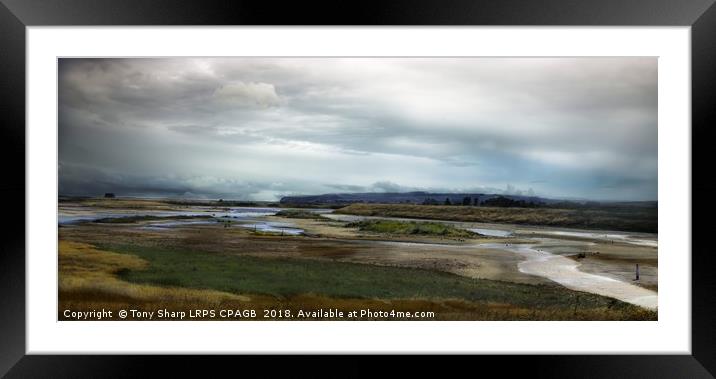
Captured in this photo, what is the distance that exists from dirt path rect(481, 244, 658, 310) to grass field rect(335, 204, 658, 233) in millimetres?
328

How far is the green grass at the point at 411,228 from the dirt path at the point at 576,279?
60 cm

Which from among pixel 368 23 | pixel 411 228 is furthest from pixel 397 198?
pixel 368 23

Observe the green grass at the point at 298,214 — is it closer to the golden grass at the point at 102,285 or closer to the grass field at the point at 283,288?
the grass field at the point at 283,288

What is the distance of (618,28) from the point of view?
13.6 ft

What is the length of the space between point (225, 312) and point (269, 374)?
81 cm

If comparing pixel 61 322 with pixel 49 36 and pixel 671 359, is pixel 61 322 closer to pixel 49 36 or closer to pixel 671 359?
→ pixel 49 36

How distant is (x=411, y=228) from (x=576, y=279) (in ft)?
5.48

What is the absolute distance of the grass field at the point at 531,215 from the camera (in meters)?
4.41

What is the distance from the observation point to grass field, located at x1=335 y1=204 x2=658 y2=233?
441 cm

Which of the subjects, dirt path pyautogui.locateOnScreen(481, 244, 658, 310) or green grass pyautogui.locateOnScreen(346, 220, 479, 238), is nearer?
dirt path pyautogui.locateOnScreen(481, 244, 658, 310)

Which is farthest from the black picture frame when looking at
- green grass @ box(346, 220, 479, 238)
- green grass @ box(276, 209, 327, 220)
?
green grass @ box(276, 209, 327, 220)

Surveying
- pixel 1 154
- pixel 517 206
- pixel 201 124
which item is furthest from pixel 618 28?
pixel 1 154

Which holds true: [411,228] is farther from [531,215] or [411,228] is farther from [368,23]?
[368,23]

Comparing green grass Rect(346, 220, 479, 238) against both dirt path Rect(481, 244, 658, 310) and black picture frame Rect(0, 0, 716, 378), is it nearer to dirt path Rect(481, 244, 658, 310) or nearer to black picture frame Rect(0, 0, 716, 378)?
dirt path Rect(481, 244, 658, 310)
